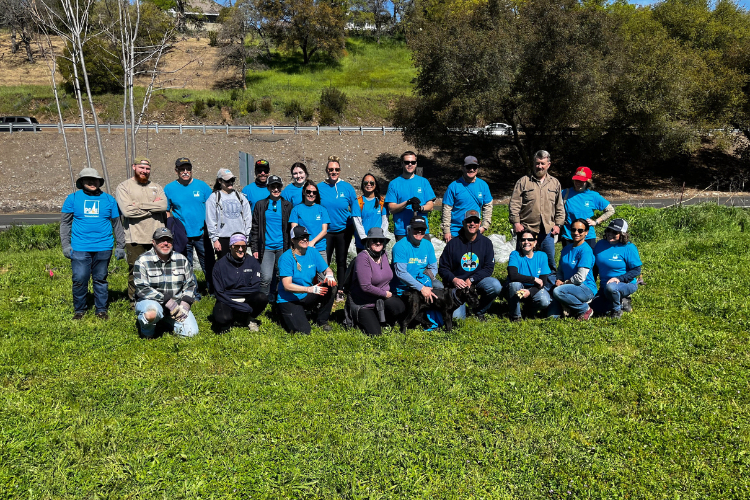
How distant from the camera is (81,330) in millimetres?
6230

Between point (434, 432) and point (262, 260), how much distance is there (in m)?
4.13

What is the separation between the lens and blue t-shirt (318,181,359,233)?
24.1ft

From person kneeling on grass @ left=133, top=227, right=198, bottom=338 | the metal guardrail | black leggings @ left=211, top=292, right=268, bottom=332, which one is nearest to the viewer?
person kneeling on grass @ left=133, top=227, right=198, bottom=338

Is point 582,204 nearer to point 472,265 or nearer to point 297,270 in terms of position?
point 472,265

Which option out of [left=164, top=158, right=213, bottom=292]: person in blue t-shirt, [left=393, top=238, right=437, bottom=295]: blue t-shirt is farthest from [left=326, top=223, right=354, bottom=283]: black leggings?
[left=164, top=158, right=213, bottom=292]: person in blue t-shirt

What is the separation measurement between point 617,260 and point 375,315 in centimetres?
343

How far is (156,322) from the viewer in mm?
5914

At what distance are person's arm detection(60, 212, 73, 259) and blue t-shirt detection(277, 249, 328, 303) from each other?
9.10 ft

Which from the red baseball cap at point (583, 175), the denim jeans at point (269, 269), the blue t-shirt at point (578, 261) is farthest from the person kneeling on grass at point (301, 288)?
the red baseball cap at point (583, 175)

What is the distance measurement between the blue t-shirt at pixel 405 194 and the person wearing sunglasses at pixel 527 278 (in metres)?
1.36

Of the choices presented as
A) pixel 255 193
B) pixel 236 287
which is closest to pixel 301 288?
pixel 236 287

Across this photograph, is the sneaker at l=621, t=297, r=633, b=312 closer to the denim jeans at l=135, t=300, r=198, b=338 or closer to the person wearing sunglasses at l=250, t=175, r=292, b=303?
the person wearing sunglasses at l=250, t=175, r=292, b=303

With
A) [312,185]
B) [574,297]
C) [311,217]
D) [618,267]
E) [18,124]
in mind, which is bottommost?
[574,297]

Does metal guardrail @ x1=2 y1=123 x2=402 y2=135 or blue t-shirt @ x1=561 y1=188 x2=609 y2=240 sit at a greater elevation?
metal guardrail @ x1=2 y1=123 x2=402 y2=135
